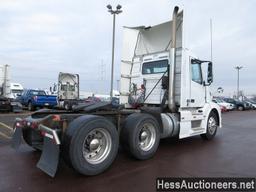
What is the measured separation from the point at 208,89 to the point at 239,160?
3096 millimetres

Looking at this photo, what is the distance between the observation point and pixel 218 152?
706 cm

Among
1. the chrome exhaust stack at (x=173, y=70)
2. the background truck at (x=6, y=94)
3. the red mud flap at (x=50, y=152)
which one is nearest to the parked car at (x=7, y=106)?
the background truck at (x=6, y=94)

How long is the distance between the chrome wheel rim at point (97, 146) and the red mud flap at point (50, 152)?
0.55 metres

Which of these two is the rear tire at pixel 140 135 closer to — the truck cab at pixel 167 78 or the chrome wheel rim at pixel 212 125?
the truck cab at pixel 167 78

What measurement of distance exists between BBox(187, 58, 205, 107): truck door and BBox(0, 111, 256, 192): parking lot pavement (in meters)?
1.36

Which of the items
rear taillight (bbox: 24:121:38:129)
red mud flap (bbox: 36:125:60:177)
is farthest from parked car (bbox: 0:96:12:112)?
red mud flap (bbox: 36:125:60:177)

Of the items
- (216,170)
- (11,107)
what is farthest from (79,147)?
(11,107)

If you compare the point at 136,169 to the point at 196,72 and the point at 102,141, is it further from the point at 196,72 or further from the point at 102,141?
the point at 196,72

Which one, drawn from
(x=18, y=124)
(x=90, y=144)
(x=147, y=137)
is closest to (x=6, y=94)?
(x=18, y=124)

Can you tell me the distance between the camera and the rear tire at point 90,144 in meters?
4.75

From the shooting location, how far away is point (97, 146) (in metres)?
5.30

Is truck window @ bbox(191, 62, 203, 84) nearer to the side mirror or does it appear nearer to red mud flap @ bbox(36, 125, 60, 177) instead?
the side mirror

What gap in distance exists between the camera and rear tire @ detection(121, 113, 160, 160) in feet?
19.5

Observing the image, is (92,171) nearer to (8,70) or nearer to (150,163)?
(150,163)
